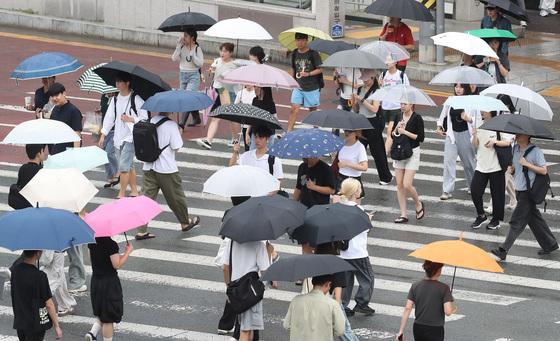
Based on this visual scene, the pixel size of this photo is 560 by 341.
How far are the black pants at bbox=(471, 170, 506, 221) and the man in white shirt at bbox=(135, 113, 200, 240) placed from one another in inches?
147

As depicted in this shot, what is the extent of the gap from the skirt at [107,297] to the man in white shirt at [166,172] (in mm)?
4435

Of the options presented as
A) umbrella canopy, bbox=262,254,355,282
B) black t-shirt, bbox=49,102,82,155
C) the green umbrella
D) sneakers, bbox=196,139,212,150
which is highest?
the green umbrella

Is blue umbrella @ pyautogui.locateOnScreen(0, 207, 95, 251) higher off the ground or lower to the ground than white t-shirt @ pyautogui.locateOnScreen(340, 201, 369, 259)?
higher

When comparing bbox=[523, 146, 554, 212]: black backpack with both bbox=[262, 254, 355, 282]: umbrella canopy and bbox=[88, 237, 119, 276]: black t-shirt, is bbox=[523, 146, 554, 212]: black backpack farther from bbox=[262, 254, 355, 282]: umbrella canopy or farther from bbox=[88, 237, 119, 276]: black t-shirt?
bbox=[88, 237, 119, 276]: black t-shirt

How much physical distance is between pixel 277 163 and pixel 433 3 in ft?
49.4

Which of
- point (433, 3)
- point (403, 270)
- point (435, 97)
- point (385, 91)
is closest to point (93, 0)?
point (433, 3)

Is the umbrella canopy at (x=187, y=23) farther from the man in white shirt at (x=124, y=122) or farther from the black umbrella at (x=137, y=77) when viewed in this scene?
the black umbrella at (x=137, y=77)

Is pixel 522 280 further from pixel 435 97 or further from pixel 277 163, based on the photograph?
pixel 435 97

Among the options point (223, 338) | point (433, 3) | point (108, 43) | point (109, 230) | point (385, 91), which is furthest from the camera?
point (108, 43)

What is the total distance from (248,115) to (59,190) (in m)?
3.18

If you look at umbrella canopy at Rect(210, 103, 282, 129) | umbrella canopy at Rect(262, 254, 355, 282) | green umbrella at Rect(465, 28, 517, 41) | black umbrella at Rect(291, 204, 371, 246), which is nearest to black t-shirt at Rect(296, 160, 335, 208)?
umbrella canopy at Rect(210, 103, 282, 129)

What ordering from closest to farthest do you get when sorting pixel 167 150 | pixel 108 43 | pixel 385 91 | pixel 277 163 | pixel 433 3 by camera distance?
1. pixel 277 163
2. pixel 167 150
3. pixel 385 91
4. pixel 433 3
5. pixel 108 43

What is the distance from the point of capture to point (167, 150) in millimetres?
16500

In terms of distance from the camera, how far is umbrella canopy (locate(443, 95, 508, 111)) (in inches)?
661
